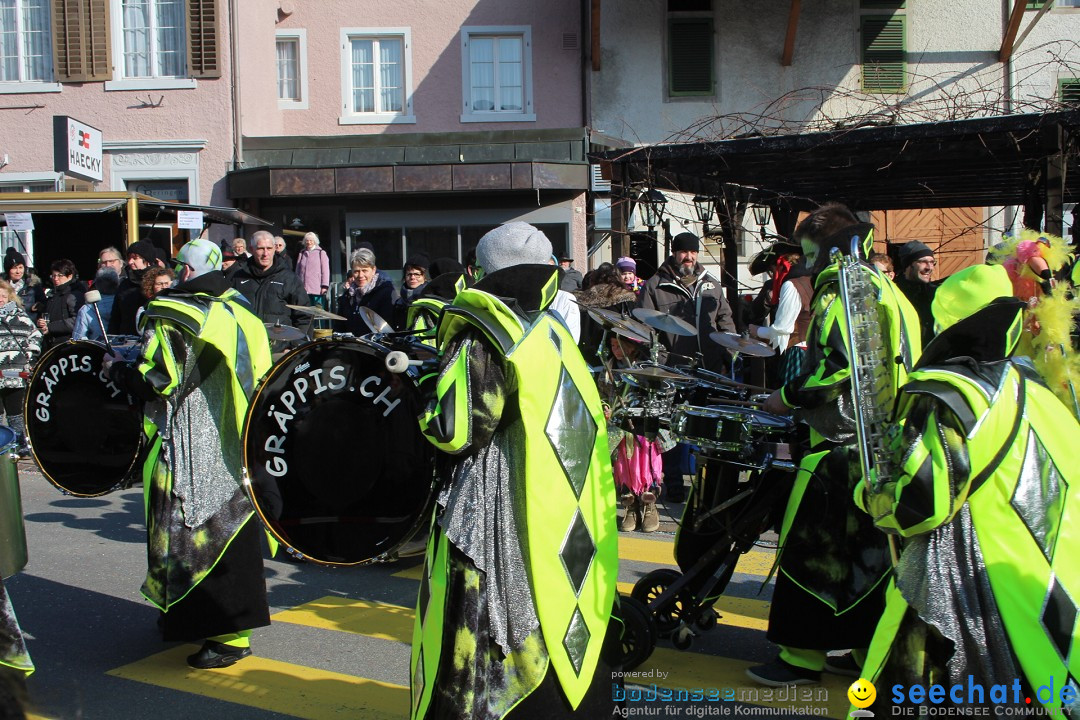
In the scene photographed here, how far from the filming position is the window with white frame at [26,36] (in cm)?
1920

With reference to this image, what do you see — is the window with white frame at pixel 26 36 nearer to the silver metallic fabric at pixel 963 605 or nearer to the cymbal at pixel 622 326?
the cymbal at pixel 622 326

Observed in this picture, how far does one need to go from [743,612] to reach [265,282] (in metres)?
5.39

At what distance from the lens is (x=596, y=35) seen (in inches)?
739

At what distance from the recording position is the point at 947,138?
9.34 meters

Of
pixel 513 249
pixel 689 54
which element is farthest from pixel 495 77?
pixel 513 249

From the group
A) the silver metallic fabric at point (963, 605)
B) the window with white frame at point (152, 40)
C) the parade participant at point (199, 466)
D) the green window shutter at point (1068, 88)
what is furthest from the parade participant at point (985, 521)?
the window with white frame at point (152, 40)

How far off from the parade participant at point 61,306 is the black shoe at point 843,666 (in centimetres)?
906

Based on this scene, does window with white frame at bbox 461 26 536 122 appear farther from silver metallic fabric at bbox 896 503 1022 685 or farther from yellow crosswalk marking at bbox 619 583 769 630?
silver metallic fabric at bbox 896 503 1022 685

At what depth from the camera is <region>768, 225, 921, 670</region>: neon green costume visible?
4152mm

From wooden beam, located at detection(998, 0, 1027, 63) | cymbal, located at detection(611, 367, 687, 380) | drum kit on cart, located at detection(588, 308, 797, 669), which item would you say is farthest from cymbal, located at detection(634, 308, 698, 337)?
wooden beam, located at detection(998, 0, 1027, 63)

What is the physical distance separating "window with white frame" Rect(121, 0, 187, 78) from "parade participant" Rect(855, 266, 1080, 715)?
60.7 feet

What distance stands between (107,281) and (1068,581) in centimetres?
1023

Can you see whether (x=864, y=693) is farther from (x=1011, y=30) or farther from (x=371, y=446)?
(x=1011, y=30)

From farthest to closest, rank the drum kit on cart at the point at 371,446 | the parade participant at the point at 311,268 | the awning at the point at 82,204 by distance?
the awning at the point at 82,204 < the parade participant at the point at 311,268 < the drum kit on cart at the point at 371,446
